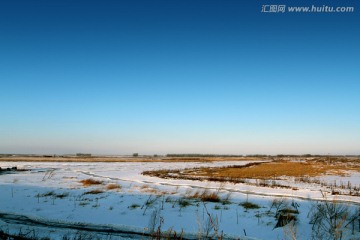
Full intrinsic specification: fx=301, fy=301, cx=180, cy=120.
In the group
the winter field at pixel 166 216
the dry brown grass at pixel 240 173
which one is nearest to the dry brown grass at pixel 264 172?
the dry brown grass at pixel 240 173

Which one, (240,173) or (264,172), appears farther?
(264,172)

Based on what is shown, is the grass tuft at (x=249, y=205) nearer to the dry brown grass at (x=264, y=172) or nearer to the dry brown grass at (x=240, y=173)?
the dry brown grass at (x=240, y=173)

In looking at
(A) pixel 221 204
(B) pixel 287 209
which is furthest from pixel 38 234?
(B) pixel 287 209

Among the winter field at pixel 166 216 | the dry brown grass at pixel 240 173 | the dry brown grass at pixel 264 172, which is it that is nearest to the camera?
the winter field at pixel 166 216

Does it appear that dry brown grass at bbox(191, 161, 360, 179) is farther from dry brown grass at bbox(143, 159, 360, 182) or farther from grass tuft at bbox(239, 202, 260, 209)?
grass tuft at bbox(239, 202, 260, 209)

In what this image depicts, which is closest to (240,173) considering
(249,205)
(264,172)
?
(264,172)

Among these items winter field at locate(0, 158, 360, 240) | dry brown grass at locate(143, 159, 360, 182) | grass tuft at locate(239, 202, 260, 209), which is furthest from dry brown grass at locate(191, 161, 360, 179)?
grass tuft at locate(239, 202, 260, 209)

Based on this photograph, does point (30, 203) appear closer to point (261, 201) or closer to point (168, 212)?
point (168, 212)

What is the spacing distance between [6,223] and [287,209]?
988cm

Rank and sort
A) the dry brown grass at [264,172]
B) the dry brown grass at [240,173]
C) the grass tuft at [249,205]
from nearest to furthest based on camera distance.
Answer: the grass tuft at [249,205], the dry brown grass at [240,173], the dry brown grass at [264,172]

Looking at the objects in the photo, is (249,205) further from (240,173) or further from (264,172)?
(264,172)

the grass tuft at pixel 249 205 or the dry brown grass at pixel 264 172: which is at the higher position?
the grass tuft at pixel 249 205

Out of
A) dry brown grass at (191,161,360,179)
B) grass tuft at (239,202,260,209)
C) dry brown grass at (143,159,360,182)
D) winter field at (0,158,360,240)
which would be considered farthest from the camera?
dry brown grass at (191,161,360,179)

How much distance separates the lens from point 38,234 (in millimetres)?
8562
